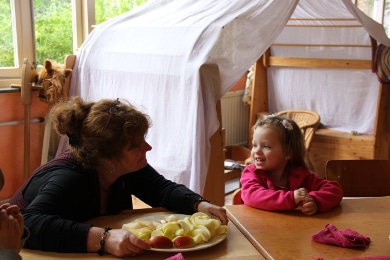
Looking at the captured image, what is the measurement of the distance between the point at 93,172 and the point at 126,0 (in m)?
2.84

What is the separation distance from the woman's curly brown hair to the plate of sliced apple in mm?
251

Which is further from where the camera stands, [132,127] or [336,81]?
[336,81]

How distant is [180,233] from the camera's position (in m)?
1.30

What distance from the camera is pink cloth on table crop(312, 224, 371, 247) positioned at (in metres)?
1.33

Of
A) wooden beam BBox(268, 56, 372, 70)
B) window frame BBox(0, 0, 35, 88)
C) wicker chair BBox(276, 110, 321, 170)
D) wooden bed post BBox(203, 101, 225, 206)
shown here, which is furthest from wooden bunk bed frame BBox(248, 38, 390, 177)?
window frame BBox(0, 0, 35, 88)

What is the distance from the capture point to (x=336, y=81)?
14.6 feet

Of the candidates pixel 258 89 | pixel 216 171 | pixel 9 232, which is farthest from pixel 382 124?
pixel 9 232

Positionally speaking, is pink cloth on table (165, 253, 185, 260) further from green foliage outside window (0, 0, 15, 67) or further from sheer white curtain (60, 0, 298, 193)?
green foliage outside window (0, 0, 15, 67)

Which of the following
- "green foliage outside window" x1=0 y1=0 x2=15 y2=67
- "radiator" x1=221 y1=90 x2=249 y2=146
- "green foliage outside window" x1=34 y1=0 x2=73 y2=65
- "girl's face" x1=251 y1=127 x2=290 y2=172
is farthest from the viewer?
"radiator" x1=221 y1=90 x2=249 y2=146

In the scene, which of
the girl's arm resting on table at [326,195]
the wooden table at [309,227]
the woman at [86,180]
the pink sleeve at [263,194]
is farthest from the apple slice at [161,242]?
the girl's arm resting on table at [326,195]

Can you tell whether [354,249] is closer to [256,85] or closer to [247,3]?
[247,3]

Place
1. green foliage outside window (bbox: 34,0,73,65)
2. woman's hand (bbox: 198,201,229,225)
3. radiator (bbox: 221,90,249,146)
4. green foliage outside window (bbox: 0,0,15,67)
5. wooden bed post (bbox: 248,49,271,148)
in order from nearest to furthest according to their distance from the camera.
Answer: woman's hand (bbox: 198,201,229,225)
green foliage outside window (bbox: 0,0,15,67)
green foliage outside window (bbox: 34,0,73,65)
wooden bed post (bbox: 248,49,271,148)
radiator (bbox: 221,90,249,146)

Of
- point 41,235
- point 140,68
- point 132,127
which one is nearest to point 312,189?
point 132,127

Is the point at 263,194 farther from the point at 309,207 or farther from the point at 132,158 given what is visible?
the point at 132,158
